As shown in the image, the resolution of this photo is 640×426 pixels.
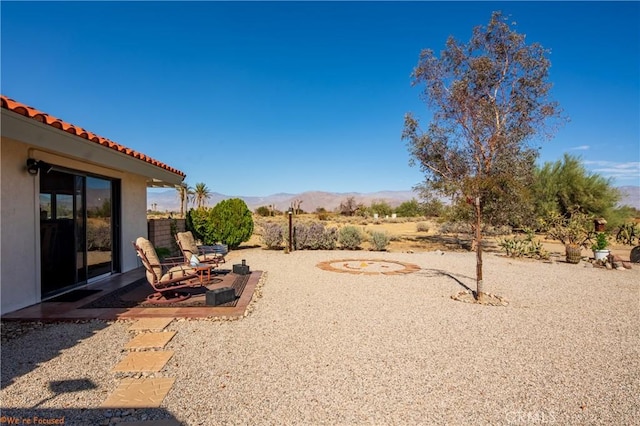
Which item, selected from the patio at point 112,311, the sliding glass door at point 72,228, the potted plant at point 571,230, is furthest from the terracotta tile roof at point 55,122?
the potted plant at point 571,230

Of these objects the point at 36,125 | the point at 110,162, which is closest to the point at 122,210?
the point at 110,162

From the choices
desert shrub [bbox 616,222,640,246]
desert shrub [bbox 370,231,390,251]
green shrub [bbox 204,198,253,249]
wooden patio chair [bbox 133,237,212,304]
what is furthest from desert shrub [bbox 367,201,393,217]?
wooden patio chair [bbox 133,237,212,304]

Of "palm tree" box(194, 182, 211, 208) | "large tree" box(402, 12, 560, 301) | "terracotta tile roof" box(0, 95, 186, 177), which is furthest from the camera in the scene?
"palm tree" box(194, 182, 211, 208)

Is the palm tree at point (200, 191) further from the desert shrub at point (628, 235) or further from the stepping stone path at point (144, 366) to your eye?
the stepping stone path at point (144, 366)

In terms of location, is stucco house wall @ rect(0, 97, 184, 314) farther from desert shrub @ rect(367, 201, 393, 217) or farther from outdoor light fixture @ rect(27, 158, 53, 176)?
desert shrub @ rect(367, 201, 393, 217)

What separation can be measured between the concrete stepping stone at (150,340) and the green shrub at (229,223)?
10.1 metres

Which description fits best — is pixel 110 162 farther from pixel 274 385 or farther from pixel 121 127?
pixel 121 127

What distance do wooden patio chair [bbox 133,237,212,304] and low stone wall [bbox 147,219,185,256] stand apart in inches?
202

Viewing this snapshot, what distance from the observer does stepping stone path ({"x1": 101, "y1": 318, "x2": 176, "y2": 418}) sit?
2.99 metres

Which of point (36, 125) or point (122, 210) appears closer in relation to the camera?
point (36, 125)

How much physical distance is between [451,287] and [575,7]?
929 cm

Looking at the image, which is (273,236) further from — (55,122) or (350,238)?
(55,122)

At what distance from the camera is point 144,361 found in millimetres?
3762

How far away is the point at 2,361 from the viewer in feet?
12.3
